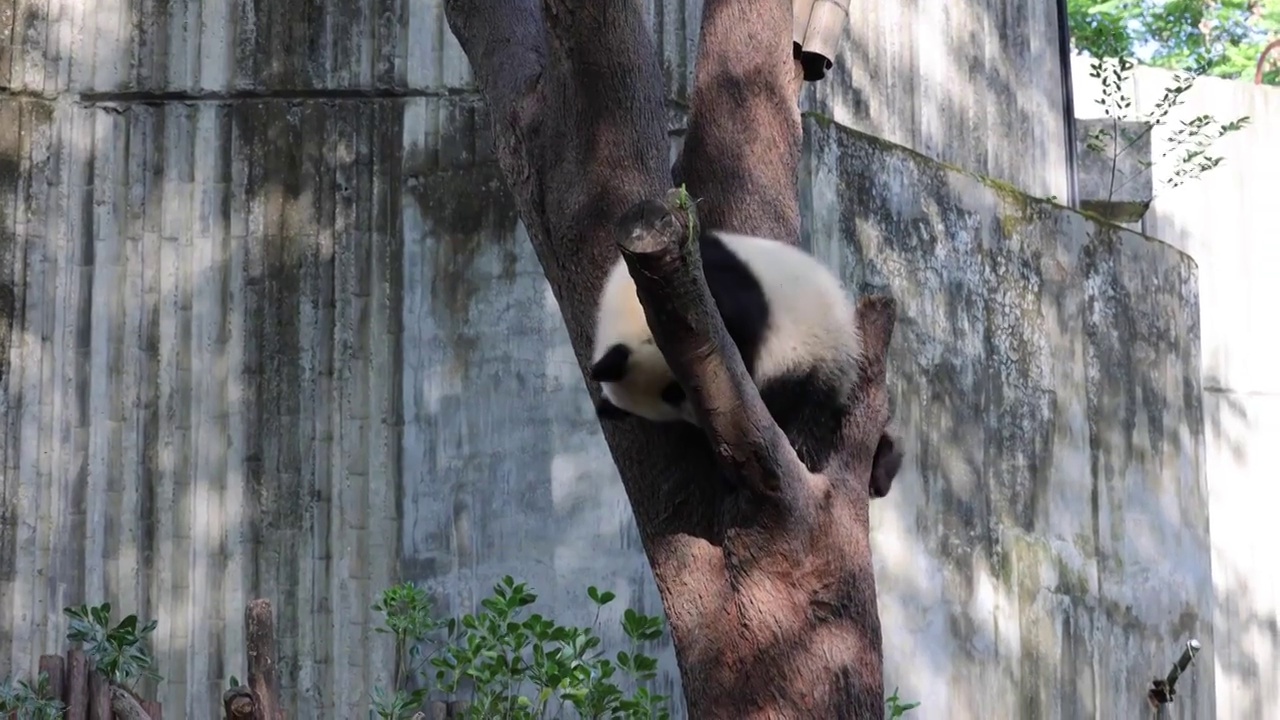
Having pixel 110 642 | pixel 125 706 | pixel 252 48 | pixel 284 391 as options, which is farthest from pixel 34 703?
pixel 252 48

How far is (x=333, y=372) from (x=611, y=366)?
2605mm

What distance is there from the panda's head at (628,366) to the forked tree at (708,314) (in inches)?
2.8

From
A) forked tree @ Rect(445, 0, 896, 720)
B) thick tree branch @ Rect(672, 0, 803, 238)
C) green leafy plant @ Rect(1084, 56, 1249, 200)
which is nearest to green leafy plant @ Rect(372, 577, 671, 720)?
forked tree @ Rect(445, 0, 896, 720)

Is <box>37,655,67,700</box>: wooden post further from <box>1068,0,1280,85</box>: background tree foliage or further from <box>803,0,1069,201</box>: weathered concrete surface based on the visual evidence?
<box>1068,0,1280,85</box>: background tree foliage

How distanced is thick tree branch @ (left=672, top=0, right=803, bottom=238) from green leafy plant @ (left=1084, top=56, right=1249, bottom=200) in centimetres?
433

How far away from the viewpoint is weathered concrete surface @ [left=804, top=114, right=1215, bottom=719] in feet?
21.0

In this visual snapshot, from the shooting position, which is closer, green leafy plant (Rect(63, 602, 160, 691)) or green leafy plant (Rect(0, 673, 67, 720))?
green leafy plant (Rect(0, 673, 67, 720))

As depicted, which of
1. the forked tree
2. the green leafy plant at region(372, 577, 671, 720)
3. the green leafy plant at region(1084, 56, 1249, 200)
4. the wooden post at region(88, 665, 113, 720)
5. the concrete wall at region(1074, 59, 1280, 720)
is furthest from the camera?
the concrete wall at region(1074, 59, 1280, 720)

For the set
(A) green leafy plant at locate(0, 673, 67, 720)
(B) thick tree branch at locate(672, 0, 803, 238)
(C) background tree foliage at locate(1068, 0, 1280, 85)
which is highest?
(C) background tree foliage at locate(1068, 0, 1280, 85)

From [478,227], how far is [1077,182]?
333 centimetres

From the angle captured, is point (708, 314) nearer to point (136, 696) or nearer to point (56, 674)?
point (136, 696)

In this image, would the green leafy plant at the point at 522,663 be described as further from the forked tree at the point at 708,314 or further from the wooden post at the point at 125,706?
the forked tree at the point at 708,314

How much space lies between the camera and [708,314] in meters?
3.11

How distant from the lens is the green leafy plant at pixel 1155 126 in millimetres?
8289
